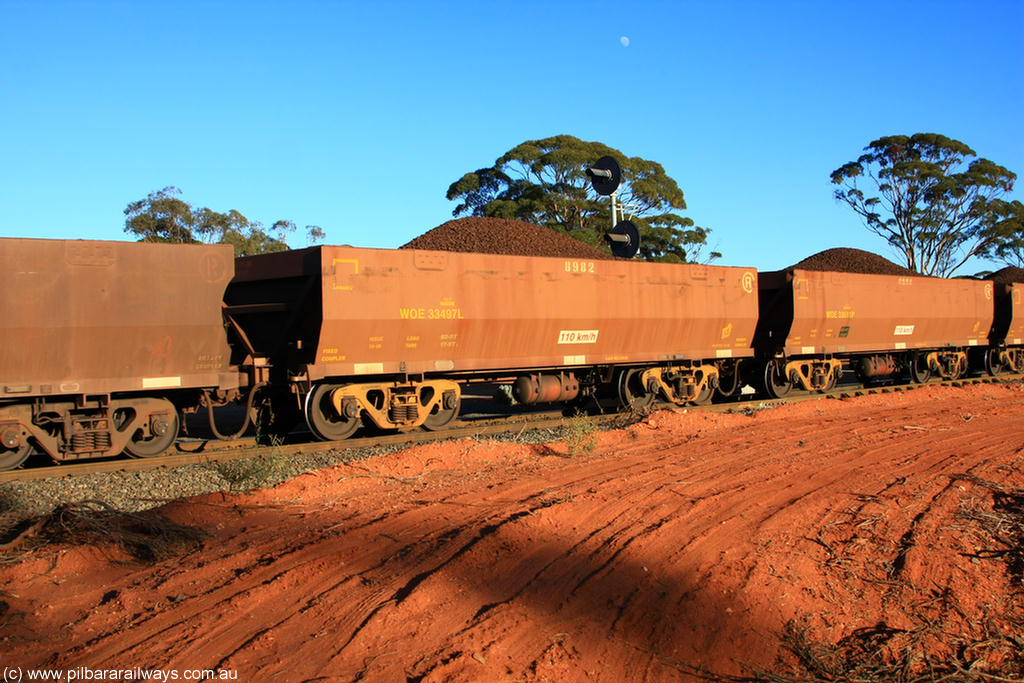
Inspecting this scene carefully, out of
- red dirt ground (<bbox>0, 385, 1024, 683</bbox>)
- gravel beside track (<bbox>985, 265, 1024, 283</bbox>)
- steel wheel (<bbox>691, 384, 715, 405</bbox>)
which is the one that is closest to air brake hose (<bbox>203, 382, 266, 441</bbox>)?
red dirt ground (<bbox>0, 385, 1024, 683</bbox>)

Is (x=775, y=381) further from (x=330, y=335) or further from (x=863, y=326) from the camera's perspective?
(x=330, y=335)

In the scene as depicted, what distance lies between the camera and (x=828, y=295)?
60.4 feet

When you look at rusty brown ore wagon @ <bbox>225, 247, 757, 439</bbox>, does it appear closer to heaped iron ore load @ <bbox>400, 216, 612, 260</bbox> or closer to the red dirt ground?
the red dirt ground

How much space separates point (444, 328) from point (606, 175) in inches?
280

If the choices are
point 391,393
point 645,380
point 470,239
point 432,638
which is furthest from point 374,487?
point 470,239

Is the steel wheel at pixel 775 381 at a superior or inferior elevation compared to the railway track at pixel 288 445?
superior

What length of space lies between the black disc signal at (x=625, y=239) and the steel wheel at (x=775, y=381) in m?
4.34

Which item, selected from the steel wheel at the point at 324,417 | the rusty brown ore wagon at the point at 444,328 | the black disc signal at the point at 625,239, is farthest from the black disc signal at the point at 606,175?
the steel wheel at the point at 324,417

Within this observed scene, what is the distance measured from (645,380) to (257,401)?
774 centimetres

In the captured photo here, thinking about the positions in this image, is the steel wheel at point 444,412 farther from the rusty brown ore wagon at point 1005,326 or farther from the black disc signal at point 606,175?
the rusty brown ore wagon at point 1005,326

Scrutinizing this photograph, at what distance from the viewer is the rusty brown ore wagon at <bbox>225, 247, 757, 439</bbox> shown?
11.7 metres

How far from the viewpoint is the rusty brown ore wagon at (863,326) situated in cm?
1792

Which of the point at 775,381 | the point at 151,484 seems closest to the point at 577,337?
the point at 775,381

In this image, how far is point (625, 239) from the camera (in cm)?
1723
